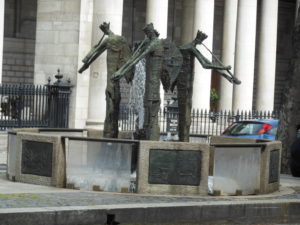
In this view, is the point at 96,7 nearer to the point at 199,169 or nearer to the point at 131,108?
the point at 131,108

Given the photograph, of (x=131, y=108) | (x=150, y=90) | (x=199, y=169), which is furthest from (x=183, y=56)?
(x=131, y=108)

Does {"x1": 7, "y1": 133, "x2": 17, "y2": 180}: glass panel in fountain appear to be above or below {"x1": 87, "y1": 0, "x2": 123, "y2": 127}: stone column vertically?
below

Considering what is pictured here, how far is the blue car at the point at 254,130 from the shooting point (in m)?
25.8

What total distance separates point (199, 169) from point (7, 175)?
3820mm

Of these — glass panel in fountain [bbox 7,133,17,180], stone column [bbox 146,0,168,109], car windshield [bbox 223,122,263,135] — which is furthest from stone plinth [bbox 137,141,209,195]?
stone column [bbox 146,0,168,109]

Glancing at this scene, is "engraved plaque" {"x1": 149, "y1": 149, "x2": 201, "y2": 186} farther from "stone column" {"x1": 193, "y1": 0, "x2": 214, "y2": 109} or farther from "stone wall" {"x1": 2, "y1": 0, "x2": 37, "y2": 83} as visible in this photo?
A: "stone wall" {"x1": 2, "y1": 0, "x2": 37, "y2": 83}

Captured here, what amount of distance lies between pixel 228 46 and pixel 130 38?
6946mm

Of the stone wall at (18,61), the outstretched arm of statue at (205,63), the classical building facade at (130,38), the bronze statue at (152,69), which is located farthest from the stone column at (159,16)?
the bronze statue at (152,69)

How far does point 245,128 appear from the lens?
2642 centimetres

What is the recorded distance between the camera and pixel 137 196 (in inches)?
562

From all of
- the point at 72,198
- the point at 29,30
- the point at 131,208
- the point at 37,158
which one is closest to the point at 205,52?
the point at 29,30

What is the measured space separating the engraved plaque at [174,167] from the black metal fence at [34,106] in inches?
509

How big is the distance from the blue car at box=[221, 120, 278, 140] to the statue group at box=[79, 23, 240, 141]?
29.6 feet

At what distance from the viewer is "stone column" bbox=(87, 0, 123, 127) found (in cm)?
3059
